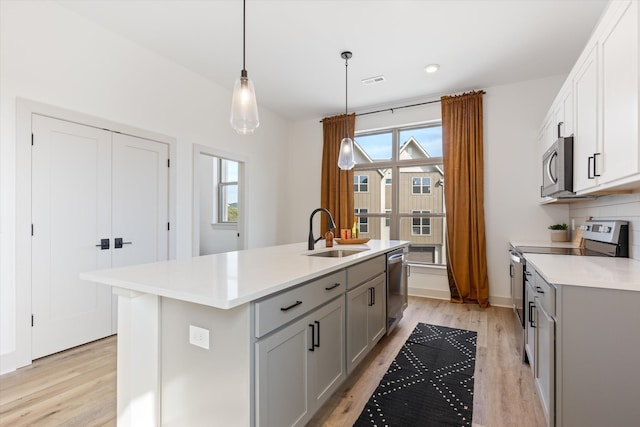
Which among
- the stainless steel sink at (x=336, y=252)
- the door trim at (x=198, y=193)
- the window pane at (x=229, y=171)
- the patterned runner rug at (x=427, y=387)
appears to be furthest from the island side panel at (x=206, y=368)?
the window pane at (x=229, y=171)

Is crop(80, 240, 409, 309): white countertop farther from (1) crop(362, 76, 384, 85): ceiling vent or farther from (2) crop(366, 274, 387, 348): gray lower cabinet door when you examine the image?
(1) crop(362, 76, 384, 85): ceiling vent

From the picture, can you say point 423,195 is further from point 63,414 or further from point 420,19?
point 63,414

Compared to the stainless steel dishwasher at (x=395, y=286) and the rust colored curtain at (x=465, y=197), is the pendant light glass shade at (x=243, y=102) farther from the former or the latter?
the rust colored curtain at (x=465, y=197)

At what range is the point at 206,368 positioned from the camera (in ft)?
4.50

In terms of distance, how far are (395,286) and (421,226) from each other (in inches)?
81.9

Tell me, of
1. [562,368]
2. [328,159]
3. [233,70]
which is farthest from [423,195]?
[562,368]

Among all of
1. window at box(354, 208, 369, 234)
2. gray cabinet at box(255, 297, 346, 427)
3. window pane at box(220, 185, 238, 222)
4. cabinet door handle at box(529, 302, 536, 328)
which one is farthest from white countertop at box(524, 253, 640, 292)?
window pane at box(220, 185, 238, 222)

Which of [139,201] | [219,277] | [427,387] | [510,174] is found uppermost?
[510,174]

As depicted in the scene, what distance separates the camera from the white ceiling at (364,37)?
8.88ft

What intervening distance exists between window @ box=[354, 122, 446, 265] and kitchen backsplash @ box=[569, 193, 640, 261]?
1.88 m

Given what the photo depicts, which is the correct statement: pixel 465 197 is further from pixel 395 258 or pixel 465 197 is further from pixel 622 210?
pixel 622 210

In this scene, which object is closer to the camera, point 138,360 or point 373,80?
point 138,360

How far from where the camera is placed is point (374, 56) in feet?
11.6

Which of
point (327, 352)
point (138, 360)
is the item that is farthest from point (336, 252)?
point (138, 360)
